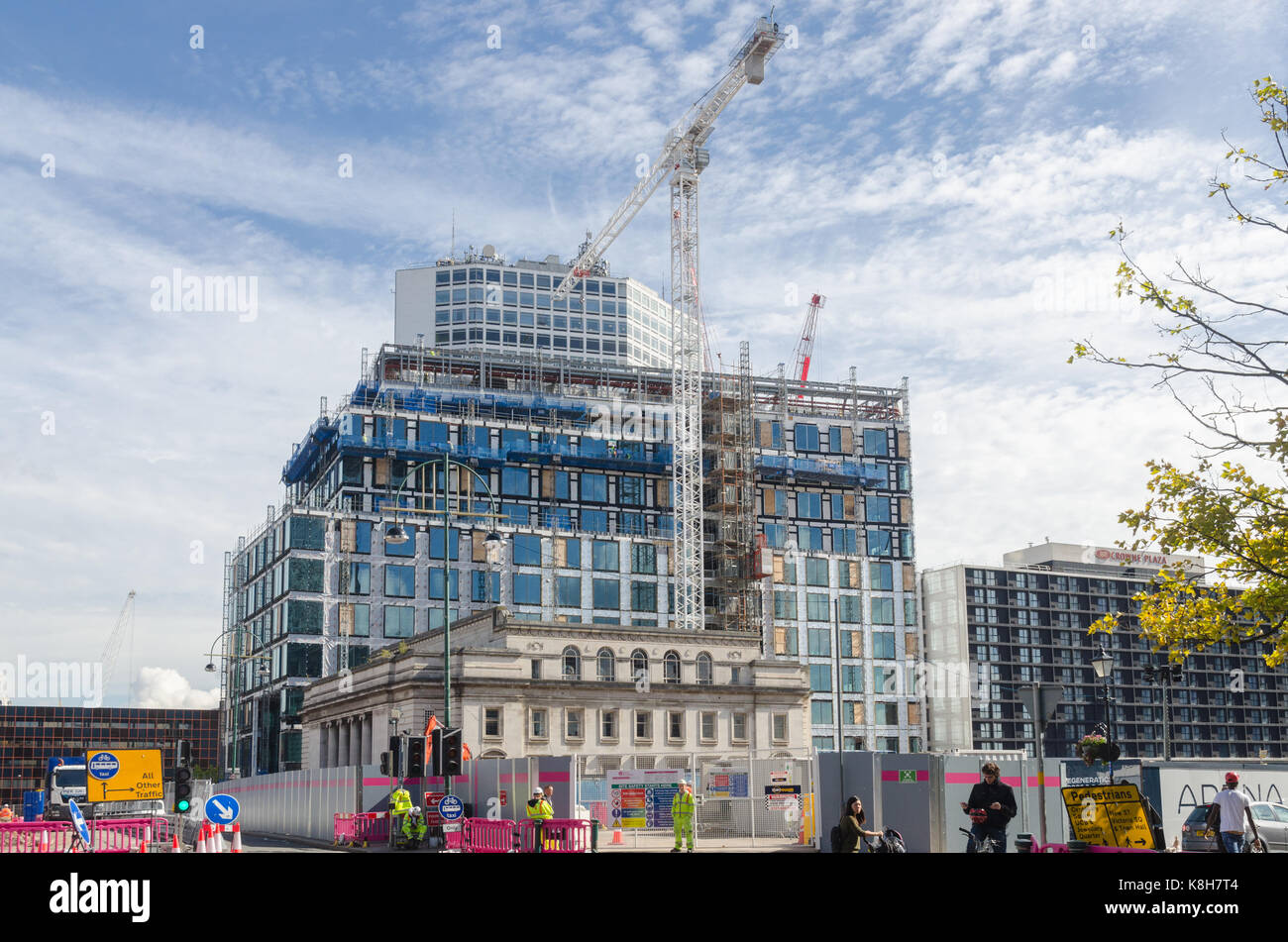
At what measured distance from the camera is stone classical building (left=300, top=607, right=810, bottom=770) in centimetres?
6888

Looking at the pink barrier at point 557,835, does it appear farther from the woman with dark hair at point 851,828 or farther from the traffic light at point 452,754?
the woman with dark hair at point 851,828

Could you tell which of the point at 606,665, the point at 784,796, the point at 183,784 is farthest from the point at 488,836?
the point at 606,665

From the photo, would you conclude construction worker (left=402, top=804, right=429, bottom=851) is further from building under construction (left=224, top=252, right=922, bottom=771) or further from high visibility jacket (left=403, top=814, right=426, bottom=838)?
building under construction (left=224, top=252, right=922, bottom=771)

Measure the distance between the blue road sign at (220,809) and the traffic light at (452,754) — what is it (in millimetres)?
11052

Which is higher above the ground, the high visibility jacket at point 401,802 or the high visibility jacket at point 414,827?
the high visibility jacket at point 401,802

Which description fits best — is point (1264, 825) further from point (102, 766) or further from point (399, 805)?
point (102, 766)

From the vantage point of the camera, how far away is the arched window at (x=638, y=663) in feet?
240

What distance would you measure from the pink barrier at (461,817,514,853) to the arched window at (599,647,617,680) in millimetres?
39141

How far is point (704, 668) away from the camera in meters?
75.1

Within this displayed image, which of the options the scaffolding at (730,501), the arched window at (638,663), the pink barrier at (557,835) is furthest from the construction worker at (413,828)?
the scaffolding at (730,501)

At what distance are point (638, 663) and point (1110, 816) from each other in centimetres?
5564
